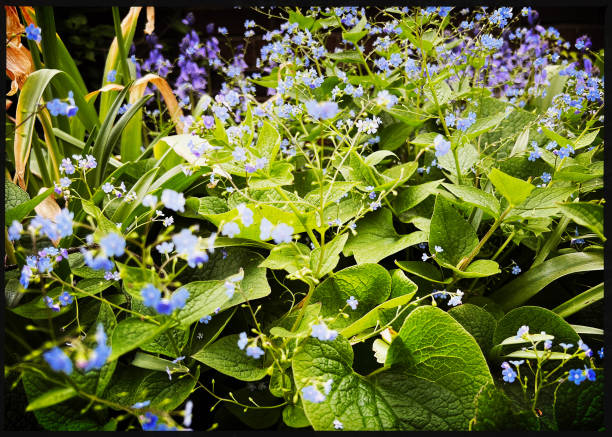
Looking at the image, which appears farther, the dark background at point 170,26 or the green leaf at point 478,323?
the dark background at point 170,26

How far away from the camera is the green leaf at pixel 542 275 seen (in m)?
0.77

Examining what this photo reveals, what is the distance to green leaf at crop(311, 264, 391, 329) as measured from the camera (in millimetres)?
728

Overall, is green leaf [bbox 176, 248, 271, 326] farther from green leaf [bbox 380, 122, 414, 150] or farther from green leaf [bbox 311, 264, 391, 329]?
green leaf [bbox 380, 122, 414, 150]

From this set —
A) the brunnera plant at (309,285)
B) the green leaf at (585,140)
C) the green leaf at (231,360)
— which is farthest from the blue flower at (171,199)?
the green leaf at (585,140)

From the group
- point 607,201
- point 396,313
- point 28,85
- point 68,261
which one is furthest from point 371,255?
point 28,85

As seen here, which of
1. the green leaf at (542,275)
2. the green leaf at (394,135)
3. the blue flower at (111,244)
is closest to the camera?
the blue flower at (111,244)

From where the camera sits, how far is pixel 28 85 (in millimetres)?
845

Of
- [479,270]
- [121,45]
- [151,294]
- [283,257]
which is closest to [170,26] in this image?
[121,45]

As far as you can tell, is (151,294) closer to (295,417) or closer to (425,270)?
(295,417)

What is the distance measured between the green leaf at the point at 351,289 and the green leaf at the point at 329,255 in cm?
5

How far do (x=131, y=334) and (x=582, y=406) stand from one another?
589mm

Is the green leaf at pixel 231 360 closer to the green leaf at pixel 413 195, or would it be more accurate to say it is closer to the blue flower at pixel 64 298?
the blue flower at pixel 64 298

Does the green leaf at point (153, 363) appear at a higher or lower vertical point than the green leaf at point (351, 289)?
lower

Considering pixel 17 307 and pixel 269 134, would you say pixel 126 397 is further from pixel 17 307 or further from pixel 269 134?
pixel 269 134
